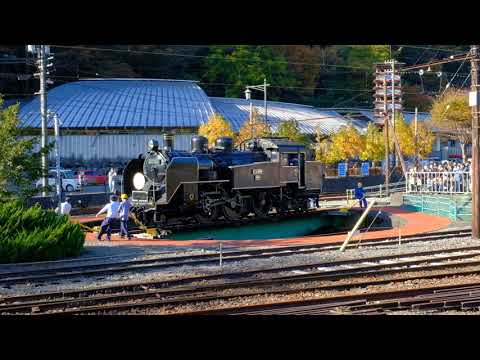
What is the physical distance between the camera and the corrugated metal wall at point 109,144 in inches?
1908

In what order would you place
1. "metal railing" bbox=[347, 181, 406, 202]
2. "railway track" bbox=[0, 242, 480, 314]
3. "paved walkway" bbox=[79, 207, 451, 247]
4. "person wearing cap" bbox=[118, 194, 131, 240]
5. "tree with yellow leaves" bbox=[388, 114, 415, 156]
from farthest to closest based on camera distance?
"tree with yellow leaves" bbox=[388, 114, 415, 156]
"metal railing" bbox=[347, 181, 406, 202]
"person wearing cap" bbox=[118, 194, 131, 240]
"paved walkway" bbox=[79, 207, 451, 247]
"railway track" bbox=[0, 242, 480, 314]

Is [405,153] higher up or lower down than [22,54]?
lower down

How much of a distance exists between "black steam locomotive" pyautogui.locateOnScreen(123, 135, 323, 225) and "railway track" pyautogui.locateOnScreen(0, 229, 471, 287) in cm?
694

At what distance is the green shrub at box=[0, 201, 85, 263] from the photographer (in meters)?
14.3

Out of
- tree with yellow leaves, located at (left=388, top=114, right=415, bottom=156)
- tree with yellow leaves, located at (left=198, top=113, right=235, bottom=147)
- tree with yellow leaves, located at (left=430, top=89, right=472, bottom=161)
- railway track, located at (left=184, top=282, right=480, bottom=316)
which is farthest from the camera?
tree with yellow leaves, located at (left=388, top=114, right=415, bottom=156)

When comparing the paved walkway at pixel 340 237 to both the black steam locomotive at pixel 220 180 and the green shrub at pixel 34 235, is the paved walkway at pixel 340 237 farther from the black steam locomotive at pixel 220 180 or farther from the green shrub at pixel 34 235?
the black steam locomotive at pixel 220 180

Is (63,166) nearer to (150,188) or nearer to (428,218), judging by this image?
(150,188)

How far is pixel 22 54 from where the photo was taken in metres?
60.4

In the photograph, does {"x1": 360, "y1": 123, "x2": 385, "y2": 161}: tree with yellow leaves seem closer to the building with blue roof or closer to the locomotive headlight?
the building with blue roof

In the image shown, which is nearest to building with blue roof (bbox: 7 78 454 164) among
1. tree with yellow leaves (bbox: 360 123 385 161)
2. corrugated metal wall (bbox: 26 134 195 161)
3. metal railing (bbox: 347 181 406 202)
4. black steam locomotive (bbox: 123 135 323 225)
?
corrugated metal wall (bbox: 26 134 195 161)

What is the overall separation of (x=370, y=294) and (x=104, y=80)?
49.7 metres

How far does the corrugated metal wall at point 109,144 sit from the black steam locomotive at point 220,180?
21.7 metres

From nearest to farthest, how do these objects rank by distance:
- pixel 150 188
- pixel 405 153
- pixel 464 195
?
pixel 150 188 → pixel 464 195 → pixel 405 153
